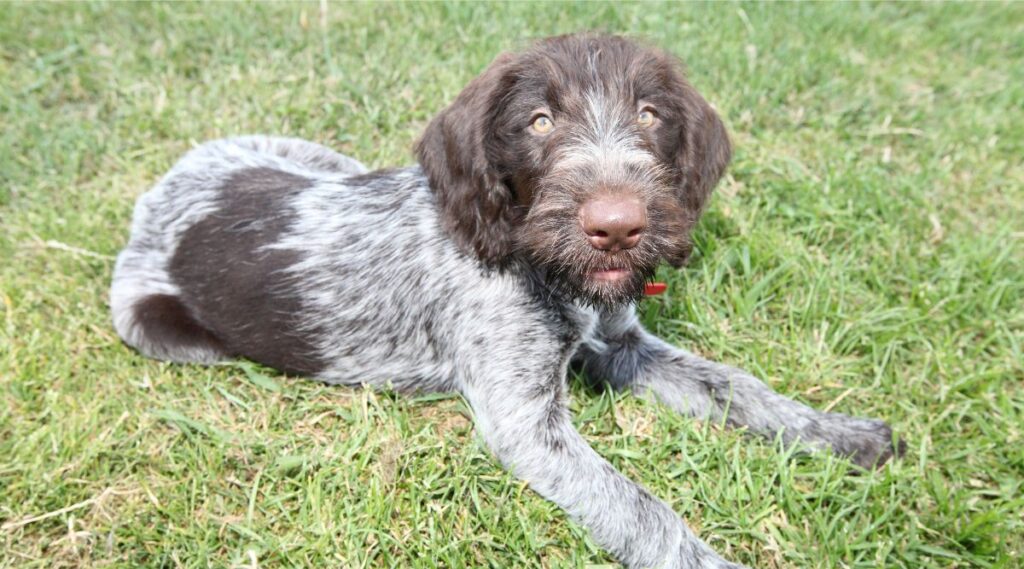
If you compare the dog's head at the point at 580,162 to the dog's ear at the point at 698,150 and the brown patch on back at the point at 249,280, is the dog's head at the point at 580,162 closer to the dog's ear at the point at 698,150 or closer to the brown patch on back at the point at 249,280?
the dog's ear at the point at 698,150

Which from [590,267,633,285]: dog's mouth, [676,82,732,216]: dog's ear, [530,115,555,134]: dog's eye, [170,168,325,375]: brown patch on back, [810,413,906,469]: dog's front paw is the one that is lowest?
[810,413,906,469]: dog's front paw

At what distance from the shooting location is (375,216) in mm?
3973

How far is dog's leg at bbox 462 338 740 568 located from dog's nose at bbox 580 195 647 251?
829 mm

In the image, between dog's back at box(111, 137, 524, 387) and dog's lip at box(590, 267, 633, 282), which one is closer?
dog's lip at box(590, 267, 633, 282)

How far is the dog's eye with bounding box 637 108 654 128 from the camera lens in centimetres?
331

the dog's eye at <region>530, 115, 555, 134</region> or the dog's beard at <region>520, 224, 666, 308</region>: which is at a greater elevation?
the dog's eye at <region>530, 115, 555, 134</region>

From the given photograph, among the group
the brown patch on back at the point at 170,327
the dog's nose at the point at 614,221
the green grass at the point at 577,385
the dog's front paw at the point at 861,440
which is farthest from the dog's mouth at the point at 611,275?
the brown patch on back at the point at 170,327

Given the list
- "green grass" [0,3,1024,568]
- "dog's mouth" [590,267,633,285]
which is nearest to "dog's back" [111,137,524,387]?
"green grass" [0,3,1024,568]

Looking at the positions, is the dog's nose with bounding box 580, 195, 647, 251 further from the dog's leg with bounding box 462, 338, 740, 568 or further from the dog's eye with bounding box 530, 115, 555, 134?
the dog's leg with bounding box 462, 338, 740, 568

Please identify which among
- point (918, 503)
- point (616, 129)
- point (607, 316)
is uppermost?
point (616, 129)

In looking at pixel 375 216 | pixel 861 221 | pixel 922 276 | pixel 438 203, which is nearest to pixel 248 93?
pixel 375 216

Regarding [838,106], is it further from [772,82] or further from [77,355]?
[77,355]

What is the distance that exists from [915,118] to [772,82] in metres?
1.04

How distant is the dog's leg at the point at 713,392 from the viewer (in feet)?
12.3
